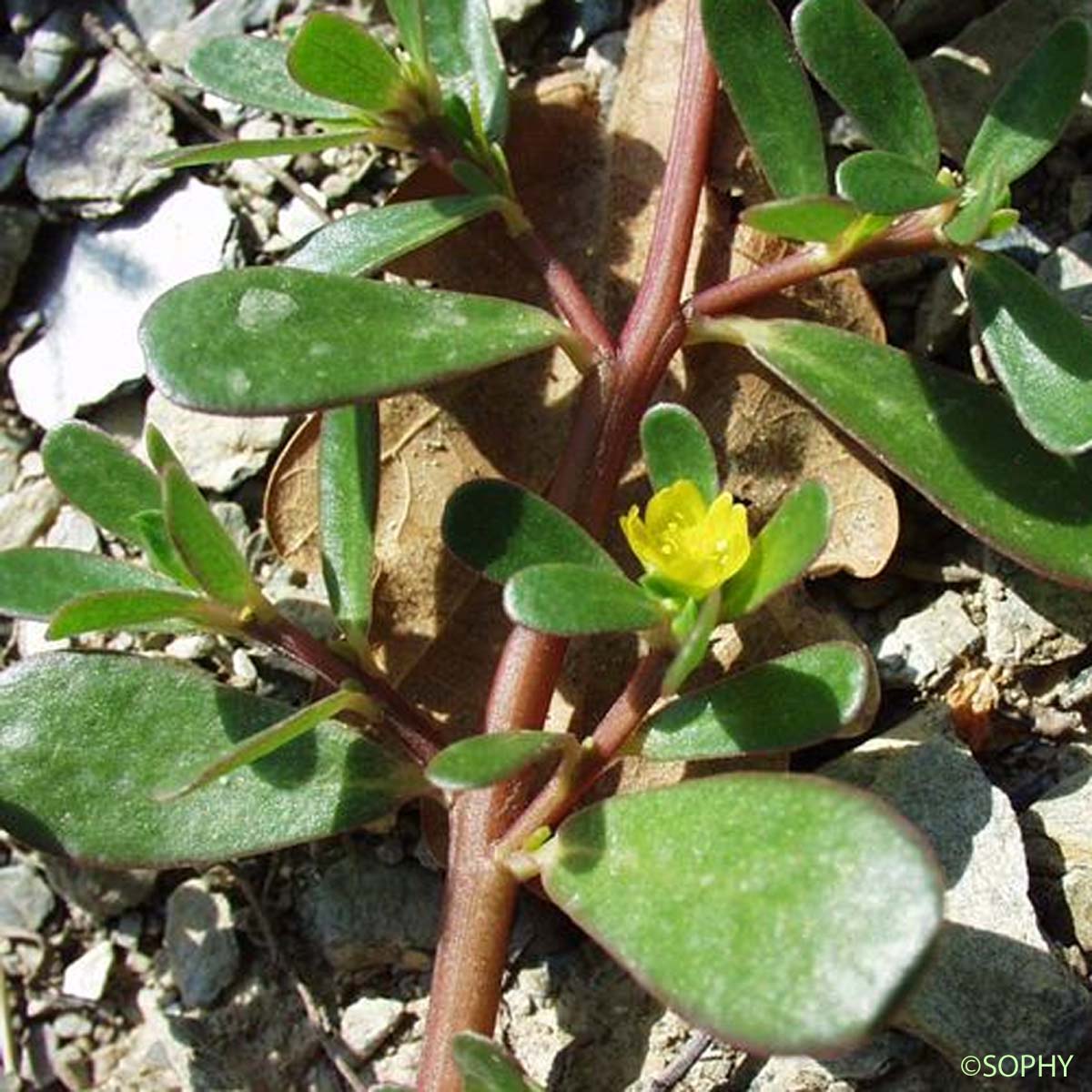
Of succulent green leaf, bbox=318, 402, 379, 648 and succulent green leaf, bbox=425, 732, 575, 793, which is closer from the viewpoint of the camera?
succulent green leaf, bbox=425, 732, 575, 793

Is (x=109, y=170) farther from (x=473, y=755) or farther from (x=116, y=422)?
(x=473, y=755)

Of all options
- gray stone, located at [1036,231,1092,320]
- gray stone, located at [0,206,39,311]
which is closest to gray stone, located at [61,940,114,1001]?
gray stone, located at [0,206,39,311]

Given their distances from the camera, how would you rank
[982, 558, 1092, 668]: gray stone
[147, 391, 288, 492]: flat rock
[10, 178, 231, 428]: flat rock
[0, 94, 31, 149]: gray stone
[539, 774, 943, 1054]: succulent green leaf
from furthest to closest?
[0, 94, 31, 149]: gray stone < [10, 178, 231, 428]: flat rock < [147, 391, 288, 492]: flat rock < [982, 558, 1092, 668]: gray stone < [539, 774, 943, 1054]: succulent green leaf

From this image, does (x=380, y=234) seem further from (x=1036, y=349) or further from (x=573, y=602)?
(x=1036, y=349)

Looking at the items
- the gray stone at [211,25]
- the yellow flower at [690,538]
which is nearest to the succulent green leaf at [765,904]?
the yellow flower at [690,538]

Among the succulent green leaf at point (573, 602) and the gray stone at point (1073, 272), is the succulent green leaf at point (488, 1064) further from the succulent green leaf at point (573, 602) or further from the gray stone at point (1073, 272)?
the gray stone at point (1073, 272)

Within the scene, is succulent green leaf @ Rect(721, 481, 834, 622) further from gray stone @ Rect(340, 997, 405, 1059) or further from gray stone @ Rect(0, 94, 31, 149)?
gray stone @ Rect(0, 94, 31, 149)

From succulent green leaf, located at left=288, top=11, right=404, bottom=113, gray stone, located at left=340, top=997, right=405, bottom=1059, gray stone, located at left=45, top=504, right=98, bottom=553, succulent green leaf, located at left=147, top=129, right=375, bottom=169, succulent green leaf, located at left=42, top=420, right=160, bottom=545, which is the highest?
succulent green leaf, located at left=288, top=11, right=404, bottom=113

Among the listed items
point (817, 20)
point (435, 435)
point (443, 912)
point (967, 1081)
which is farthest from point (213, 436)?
point (967, 1081)
